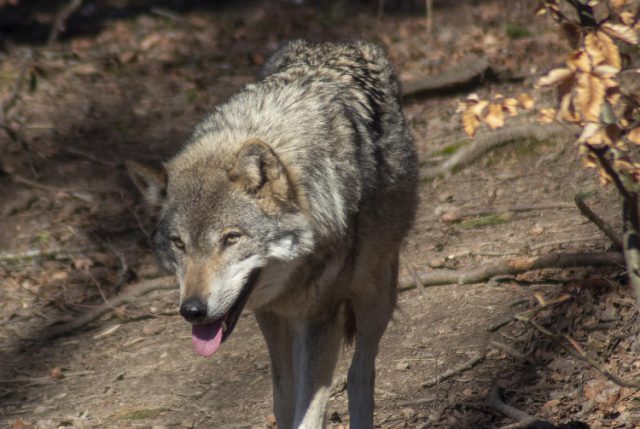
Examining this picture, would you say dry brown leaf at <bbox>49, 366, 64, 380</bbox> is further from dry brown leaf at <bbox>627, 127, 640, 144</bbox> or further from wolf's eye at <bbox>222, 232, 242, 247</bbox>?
dry brown leaf at <bbox>627, 127, 640, 144</bbox>

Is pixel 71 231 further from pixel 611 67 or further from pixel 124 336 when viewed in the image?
pixel 611 67

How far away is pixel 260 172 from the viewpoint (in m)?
4.06

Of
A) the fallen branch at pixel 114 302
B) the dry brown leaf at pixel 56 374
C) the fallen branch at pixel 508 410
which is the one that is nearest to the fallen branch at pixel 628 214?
the fallen branch at pixel 508 410

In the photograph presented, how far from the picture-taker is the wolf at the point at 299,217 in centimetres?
402

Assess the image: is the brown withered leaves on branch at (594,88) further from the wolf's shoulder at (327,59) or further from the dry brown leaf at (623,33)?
the wolf's shoulder at (327,59)

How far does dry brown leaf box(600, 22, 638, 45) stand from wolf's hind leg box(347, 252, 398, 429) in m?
2.32

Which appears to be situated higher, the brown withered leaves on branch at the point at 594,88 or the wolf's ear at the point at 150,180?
the brown withered leaves on branch at the point at 594,88

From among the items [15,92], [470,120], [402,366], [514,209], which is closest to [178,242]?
[470,120]

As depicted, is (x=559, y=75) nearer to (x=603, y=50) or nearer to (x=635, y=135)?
(x=603, y=50)

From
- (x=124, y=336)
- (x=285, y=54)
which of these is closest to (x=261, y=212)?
(x=285, y=54)

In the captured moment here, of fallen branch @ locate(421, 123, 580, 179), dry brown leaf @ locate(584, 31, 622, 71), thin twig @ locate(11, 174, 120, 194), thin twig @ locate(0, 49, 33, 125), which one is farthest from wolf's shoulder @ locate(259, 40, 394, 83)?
thin twig @ locate(0, 49, 33, 125)

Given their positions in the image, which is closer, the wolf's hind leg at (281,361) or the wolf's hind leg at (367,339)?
the wolf's hind leg at (281,361)

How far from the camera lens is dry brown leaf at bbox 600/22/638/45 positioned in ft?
8.53

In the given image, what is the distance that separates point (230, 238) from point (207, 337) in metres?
0.47
